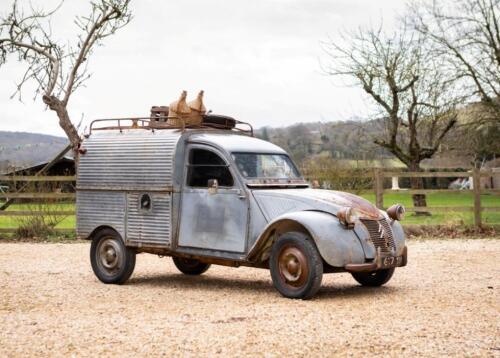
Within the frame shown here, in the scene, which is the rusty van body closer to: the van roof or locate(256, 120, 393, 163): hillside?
the van roof

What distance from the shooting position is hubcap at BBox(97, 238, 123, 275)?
414 inches

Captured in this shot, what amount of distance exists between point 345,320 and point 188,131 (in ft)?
12.4

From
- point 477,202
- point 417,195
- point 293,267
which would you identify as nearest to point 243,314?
point 293,267

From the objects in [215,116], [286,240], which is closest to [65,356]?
[286,240]

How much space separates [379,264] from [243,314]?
1.91m

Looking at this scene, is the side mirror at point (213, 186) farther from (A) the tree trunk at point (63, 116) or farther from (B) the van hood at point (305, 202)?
(A) the tree trunk at point (63, 116)

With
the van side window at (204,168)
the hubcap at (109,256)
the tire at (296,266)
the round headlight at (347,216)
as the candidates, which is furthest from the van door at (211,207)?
the round headlight at (347,216)

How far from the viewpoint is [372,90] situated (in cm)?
2580

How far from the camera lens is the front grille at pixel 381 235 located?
352 inches

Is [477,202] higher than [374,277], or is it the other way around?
[477,202]

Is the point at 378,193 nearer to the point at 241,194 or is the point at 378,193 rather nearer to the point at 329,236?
the point at 241,194

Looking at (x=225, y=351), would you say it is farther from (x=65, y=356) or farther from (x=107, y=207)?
(x=107, y=207)

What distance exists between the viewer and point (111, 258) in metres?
10.7

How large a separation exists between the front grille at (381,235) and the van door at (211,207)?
148cm
